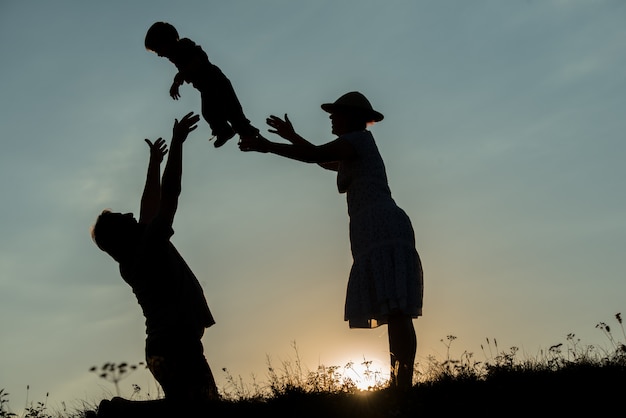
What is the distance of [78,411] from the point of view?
7.28 meters

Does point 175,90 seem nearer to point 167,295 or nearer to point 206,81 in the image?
point 206,81

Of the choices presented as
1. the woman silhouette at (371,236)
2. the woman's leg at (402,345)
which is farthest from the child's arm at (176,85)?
the woman's leg at (402,345)

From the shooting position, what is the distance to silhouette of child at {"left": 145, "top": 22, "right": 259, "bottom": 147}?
7.55 m

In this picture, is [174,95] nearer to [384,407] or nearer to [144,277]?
[144,277]

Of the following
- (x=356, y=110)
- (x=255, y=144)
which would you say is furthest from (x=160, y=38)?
(x=356, y=110)

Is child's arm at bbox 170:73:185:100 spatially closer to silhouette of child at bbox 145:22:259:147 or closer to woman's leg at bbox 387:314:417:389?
silhouette of child at bbox 145:22:259:147

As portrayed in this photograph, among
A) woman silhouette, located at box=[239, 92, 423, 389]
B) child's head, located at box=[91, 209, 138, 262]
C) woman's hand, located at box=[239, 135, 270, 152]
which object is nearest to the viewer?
child's head, located at box=[91, 209, 138, 262]

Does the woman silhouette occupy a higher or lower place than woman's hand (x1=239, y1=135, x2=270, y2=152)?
lower

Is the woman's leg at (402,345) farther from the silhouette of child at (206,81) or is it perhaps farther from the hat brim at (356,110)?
the silhouette of child at (206,81)

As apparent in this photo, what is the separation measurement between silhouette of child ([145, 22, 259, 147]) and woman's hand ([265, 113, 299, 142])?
0.58 meters

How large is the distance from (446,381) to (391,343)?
53 cm

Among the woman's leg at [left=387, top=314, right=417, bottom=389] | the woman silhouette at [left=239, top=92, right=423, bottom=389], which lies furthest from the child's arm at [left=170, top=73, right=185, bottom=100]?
the woman's leg at [left=387, top=314, right=417, bottom=389]

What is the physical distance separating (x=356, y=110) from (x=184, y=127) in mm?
1543

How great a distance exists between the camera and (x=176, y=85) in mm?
7547
